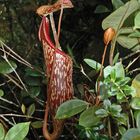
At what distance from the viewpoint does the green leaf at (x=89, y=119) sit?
1.03 metres

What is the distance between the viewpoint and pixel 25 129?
3.49 feet

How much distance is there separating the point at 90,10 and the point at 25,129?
722 millimetres

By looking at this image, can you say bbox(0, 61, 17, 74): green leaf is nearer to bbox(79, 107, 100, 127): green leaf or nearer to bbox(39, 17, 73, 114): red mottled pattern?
bbox(39, 17, 73, 114): red mottled pattern

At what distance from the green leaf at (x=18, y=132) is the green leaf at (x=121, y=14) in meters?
0.35

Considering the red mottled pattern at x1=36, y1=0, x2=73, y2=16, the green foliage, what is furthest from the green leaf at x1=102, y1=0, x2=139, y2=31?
the red mottled pattern at x1=36, y1=0, x2=73, y2=16

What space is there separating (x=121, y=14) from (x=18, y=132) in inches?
16.7

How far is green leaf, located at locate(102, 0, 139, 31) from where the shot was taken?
1142 millimetres

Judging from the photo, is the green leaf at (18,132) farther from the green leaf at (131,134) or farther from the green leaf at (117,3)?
the green leaf at (117,3)

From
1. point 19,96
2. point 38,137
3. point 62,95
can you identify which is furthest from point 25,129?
point 19,96

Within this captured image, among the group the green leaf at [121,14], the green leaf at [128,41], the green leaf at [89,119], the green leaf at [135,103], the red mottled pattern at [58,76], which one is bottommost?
the green leaf at [89,119]

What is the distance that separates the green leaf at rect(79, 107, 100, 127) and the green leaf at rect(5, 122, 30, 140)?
0.14 meters

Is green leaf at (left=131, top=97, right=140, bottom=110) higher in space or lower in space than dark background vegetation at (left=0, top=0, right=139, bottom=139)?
lower

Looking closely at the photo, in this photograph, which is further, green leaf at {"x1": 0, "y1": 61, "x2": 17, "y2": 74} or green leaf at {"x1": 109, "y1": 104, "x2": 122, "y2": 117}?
green leaf at {"x1": 0, "y1": 61, "x2": 17, "y2": 74}

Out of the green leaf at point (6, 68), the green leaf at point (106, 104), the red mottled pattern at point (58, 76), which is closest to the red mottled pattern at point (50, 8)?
the red mottled pattern at point (58, 76)
